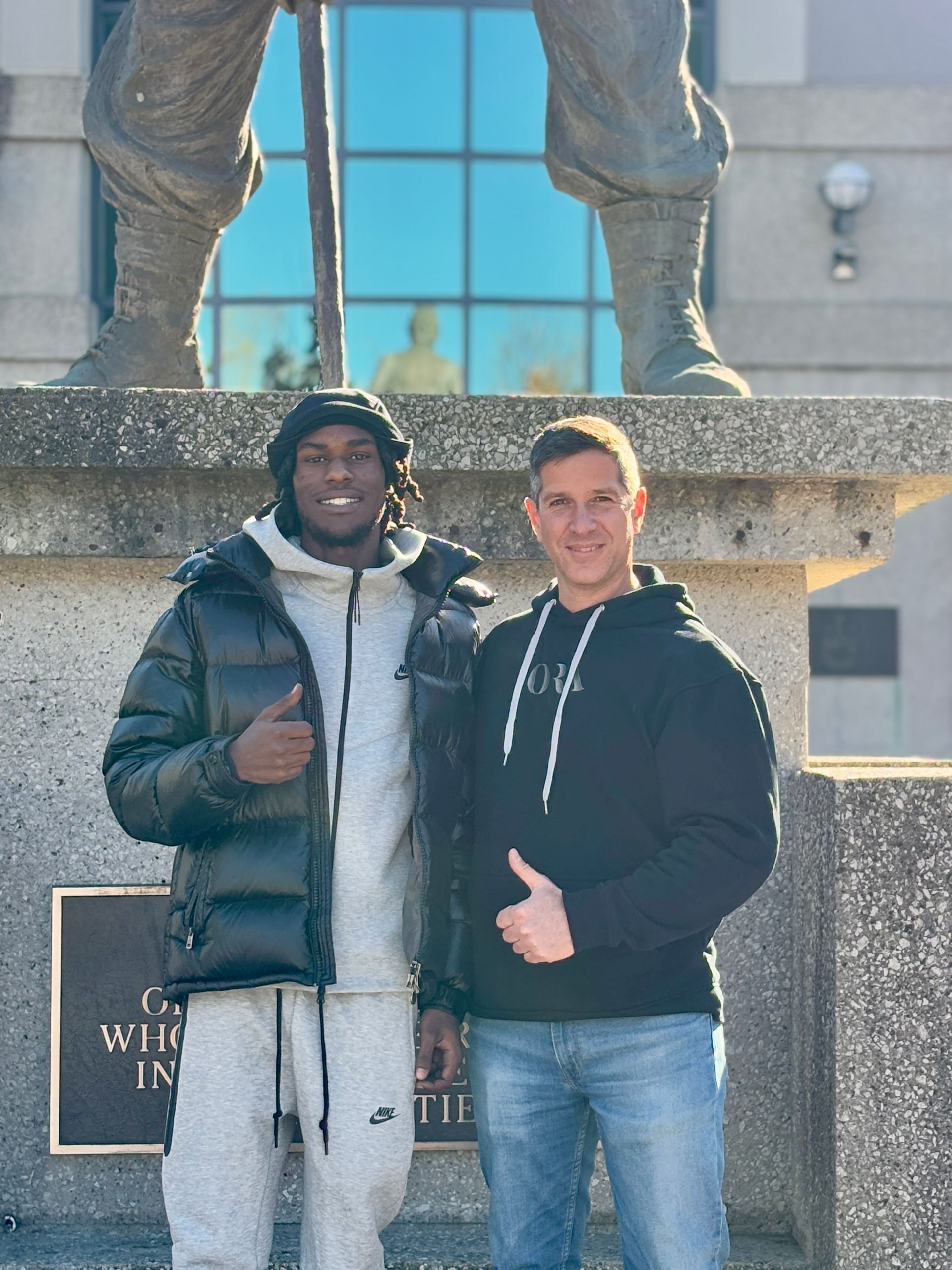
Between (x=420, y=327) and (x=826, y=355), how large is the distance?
10.5 feet

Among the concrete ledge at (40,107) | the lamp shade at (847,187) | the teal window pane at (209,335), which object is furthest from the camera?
the teal window pane at (209,335)

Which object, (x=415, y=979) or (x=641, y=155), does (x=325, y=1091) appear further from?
(x=641, y=155)

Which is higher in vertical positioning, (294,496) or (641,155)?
(641,155)

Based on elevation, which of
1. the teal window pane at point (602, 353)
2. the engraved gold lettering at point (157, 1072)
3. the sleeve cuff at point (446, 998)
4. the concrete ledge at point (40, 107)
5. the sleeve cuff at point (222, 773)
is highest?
the concrete ledge at point (40, 107)

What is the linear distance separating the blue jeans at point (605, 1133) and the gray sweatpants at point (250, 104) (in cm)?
207

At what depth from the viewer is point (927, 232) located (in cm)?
1191

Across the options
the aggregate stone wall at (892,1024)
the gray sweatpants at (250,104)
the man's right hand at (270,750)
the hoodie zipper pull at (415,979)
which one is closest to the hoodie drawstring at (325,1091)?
the hoodie zipper pull at (415,979)

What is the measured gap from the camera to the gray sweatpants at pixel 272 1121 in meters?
2.24

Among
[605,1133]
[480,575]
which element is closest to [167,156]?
[480,575]

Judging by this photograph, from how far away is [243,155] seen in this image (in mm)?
3660

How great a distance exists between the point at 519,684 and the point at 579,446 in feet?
1.24

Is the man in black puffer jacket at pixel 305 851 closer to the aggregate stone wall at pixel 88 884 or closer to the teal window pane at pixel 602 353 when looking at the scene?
the aggregate stone wall at pixel 88 884

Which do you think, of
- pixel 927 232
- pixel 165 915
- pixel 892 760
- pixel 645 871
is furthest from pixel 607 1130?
pixel 927 232

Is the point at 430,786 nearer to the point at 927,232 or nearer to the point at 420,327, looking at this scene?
the point at 420,327
